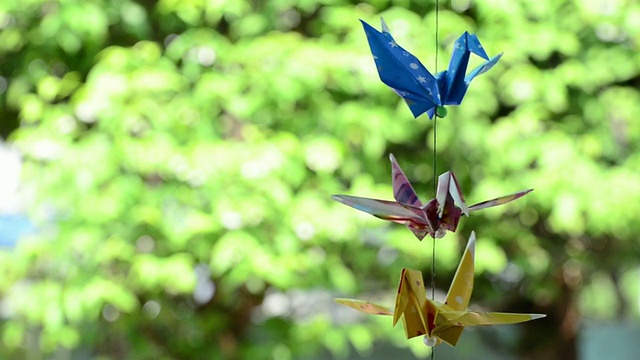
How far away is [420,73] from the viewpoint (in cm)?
70

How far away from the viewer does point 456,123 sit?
1787 millimetres

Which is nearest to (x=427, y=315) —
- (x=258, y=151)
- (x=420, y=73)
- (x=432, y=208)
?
(x=432, y=208)

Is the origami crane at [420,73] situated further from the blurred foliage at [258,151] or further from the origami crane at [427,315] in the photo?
the blurred foliage at [258,151]

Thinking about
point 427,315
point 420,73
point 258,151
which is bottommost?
point 258,151

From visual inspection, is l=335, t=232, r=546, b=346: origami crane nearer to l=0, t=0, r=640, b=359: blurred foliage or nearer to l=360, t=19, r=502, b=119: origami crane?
l=360, t=19, r=502, b=119: origami crane

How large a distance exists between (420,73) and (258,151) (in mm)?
1006

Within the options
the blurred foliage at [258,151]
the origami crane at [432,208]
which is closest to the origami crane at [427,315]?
the origami crane at [432,208]

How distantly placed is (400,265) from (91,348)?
71cm

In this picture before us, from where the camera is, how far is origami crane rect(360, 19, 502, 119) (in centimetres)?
69

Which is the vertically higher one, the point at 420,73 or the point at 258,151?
the point at 420,73

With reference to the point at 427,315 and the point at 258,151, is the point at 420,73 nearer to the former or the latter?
the point at 427,315

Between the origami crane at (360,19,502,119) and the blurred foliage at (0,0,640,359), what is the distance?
0.94 metres

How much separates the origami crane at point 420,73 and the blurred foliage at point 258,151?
0.94 meters

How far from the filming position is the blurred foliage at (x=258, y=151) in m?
1.67
